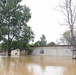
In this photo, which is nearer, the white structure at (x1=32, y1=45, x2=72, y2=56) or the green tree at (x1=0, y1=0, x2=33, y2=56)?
the green tree at (x1=0, y1=0, x2=33, y2=56)

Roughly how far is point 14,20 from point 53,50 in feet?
23.7

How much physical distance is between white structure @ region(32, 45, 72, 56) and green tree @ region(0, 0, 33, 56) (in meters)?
3.39

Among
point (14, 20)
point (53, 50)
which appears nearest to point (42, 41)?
point (53, 50)

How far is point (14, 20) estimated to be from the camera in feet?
77.0

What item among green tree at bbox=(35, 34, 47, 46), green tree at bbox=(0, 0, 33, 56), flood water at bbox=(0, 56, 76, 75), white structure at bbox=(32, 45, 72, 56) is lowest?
flood water at bbox=(0, 56, 76, 75)

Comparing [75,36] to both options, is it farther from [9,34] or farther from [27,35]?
[9,34]

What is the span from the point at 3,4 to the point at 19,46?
6.08 m

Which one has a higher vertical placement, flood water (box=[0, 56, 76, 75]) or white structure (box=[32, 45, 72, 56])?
white structure (box=[32, 45, 72, 56])

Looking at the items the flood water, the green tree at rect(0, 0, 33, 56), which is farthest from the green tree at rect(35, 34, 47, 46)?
the flood water

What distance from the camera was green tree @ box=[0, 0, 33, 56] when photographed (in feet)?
76.0

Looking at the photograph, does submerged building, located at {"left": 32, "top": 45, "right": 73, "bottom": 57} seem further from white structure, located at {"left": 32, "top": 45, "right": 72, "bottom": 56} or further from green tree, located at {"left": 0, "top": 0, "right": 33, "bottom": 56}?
green tree, located at {"left": 0, "top": 0, "right": 33, "bottom": 56}

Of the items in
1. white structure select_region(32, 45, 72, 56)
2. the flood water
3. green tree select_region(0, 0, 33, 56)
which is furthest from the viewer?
white structure select_region(32, 45, 72, 56)

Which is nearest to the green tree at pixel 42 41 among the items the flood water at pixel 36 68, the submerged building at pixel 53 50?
the submerged building at pixel 53 50

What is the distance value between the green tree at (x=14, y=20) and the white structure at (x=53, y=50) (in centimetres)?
339
